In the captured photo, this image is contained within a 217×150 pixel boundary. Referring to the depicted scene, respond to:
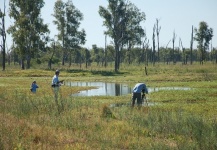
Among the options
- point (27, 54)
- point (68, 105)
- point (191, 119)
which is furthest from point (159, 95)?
point (27, 54)

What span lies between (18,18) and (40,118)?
63165 mm

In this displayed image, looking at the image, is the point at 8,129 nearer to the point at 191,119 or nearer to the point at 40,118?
the point at 40,118

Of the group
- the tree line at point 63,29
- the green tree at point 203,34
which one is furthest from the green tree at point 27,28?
the green tree at point 203,34

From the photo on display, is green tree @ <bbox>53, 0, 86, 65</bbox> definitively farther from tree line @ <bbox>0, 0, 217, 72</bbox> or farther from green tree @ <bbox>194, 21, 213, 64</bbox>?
green tree @ <bbox>194, 21, 213, 64</bbox>

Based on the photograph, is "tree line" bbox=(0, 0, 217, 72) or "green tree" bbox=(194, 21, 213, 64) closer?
"tree line" bbox=(0, 0, 217, 72)

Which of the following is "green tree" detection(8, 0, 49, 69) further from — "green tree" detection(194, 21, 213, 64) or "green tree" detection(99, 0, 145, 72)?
"green tree" detection(194, 21, 213, 64)

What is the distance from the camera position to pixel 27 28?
70500 millimetres

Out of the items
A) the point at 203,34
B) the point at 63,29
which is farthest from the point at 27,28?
the point at 203,34

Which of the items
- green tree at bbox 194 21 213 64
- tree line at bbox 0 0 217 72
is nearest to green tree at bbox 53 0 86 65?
tree line at bbox 0 0 217 72

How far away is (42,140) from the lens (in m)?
10.4

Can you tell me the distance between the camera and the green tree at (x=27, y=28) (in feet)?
229

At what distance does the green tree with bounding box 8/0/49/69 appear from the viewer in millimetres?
69750

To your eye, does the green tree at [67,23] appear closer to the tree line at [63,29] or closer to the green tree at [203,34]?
the tree line at [63,29]

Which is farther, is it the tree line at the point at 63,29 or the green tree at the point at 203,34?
the green tree at the point at 203,34
